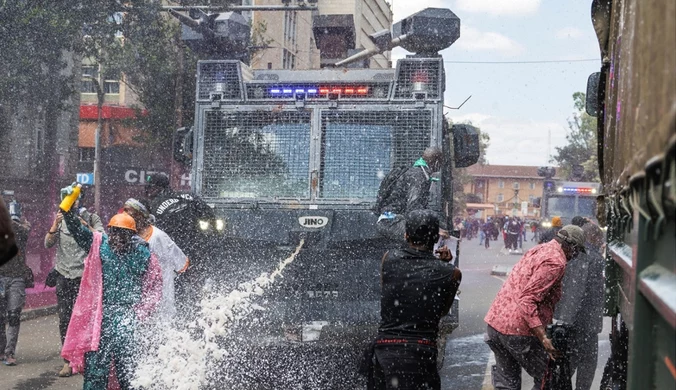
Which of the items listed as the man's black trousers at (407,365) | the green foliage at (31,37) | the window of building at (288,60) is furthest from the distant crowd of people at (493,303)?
the window of building at (288,60)

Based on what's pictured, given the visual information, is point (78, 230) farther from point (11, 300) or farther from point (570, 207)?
point (570, 207)

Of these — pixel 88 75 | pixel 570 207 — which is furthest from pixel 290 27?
pixel 570 207

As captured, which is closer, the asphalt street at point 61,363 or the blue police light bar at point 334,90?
the asphalt street at point 61,363

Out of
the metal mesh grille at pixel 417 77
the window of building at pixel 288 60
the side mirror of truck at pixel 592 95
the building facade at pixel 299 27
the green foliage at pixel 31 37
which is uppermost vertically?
the building facade at pixel 299 27

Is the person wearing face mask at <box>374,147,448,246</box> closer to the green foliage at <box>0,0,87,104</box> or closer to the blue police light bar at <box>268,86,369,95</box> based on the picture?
the blue police light bar at <box>268,86,369,95</box>

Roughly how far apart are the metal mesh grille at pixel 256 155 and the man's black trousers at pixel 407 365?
4119 mm

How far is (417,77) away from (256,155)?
1.67m

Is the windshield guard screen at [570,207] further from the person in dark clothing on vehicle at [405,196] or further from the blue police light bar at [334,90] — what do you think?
the person in dark clothing on vehicle at [405,196]

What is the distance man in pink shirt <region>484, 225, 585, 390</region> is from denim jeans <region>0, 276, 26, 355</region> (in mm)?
5280

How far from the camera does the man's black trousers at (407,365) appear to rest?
15.7ft

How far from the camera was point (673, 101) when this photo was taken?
194 centimetres

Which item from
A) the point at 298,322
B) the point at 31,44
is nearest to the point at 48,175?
the point at 31,44

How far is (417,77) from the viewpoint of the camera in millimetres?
8914

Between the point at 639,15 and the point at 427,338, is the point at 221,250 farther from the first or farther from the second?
the point at 639,15
